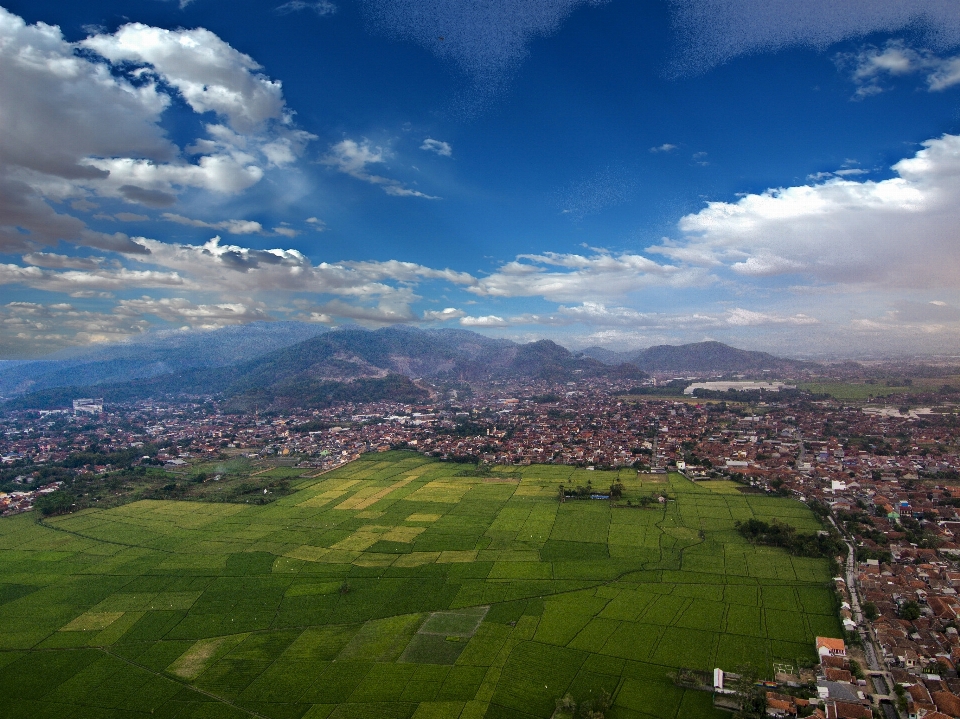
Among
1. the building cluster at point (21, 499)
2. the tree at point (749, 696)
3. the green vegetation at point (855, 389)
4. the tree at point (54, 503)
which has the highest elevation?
the green vegetation at point (855, 389)

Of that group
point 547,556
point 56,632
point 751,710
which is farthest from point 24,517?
point 751,710

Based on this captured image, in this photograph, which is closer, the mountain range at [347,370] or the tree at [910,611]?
the tree at [910,611]

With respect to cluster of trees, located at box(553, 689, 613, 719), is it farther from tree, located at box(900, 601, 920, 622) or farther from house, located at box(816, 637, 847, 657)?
tree, located at box(900, 601, 920, 622)

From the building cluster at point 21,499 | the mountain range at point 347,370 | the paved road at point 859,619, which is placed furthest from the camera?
the mountain range at point 347,370

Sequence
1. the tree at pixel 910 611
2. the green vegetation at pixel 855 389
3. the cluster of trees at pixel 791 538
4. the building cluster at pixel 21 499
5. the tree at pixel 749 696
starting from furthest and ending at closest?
the green vegetation at pixel 855 389 → the building cluster at pixel 21 499 → the cluster of trees at pixel 791 538 → the tree at pixel 910 611 → the tree at pixel 749 696

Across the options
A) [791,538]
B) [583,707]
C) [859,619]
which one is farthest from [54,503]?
[859,619]

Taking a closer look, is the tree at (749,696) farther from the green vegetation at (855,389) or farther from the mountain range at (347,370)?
the mountain range at (347,370)

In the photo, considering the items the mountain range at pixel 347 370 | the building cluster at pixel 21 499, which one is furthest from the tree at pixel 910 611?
the mountain range at pixel 347 370
